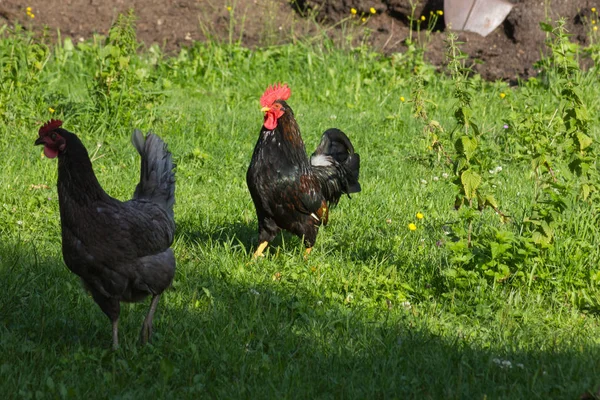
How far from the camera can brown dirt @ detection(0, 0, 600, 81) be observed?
10859 mm

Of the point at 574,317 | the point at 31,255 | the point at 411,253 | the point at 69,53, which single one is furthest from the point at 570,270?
the point at 69,53

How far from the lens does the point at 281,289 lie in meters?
5.24

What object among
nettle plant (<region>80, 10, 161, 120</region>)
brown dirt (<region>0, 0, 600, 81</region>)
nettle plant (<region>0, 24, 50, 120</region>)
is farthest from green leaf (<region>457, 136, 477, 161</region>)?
brown dirt (<region>0, 0, 600, 81</region>)

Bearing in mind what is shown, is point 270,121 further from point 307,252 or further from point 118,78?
point 118,78

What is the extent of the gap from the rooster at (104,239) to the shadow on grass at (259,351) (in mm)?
281

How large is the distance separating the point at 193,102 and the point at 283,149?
403 cm

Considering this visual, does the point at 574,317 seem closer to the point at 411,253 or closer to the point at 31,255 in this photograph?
the point at 411,253

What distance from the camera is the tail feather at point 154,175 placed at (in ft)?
16.3

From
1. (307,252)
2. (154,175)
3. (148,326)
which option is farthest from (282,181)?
(148,326)

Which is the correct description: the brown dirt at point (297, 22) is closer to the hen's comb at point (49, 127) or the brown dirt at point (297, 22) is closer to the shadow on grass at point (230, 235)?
the shadow on grass at point (230, 235)

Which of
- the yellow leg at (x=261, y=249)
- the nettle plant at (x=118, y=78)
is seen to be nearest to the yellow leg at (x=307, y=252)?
the yellow leg at (x=261, y=249)

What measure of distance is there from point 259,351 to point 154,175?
1319 millimetres

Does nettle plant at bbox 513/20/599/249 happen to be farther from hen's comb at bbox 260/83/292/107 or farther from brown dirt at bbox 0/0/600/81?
brown dirt at bbox 0/0/600/81

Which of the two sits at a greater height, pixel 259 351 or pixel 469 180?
pixel 469 180
